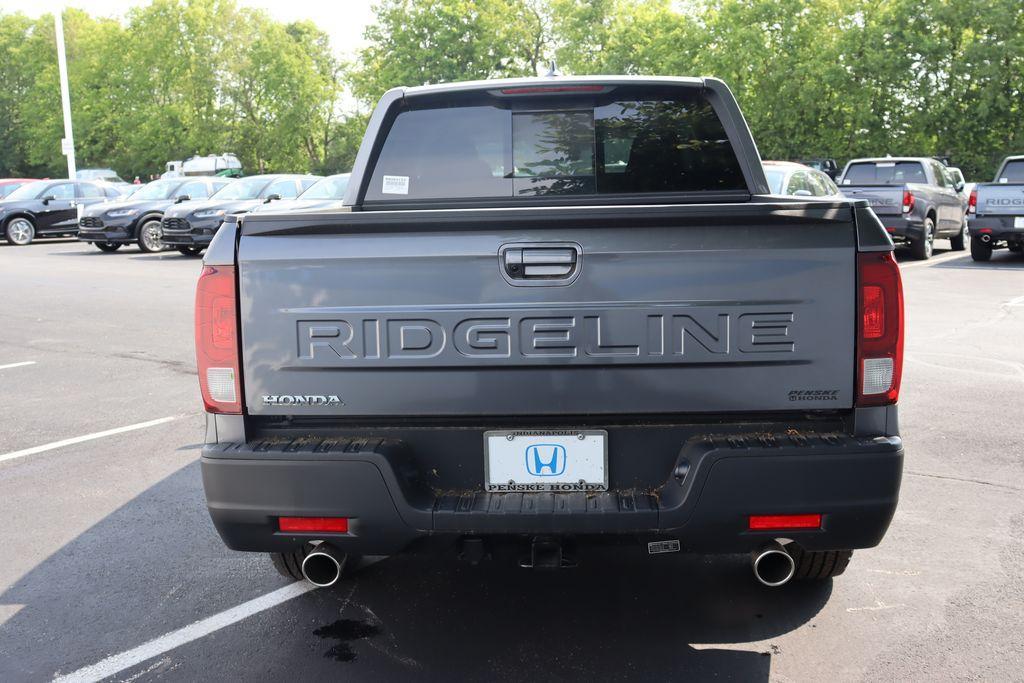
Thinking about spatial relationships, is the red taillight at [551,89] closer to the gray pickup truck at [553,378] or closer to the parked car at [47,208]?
the gray pickup truck at [553,378]

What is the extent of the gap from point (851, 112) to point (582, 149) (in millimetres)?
40269

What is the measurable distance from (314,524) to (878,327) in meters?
1.84

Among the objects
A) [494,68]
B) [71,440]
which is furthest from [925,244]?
[494,68]

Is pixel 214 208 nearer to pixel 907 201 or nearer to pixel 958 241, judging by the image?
pixel 907 201

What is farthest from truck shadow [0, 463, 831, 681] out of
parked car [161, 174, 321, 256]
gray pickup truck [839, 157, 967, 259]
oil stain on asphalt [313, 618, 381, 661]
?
parked car [161, 174, 321, 256]

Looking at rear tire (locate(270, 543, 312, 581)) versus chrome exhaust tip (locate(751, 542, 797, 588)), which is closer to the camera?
chrome exhaust tip (locate(751, 542, 797, 588))

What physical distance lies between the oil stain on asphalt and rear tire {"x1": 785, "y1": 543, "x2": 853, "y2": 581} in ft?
5.18

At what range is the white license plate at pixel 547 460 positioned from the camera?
3154mm

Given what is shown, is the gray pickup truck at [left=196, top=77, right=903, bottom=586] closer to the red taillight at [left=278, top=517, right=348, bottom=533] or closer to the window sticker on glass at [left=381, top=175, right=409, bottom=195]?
the red taillight at [left=278, top=517, right=348, bottom=533]

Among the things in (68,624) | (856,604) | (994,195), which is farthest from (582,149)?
(994,195)

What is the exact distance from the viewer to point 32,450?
655cm

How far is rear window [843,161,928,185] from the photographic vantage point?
62.6 feet

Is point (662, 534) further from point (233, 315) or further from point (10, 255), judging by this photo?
point (10, 255)

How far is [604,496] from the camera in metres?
3.15
